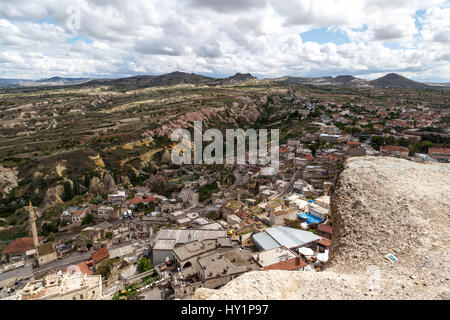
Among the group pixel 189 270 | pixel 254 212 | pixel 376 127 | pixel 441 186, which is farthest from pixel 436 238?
pixel 376 127

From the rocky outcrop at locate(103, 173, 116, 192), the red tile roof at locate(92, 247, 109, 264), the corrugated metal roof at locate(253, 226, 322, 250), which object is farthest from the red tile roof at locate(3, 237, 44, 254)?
the corrugated metal roof at locate(253, 226, 322, 250)

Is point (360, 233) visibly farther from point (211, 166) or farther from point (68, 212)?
point (211, 166)

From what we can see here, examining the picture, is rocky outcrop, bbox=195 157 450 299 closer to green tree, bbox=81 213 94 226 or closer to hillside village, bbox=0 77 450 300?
hillside village, bbox=0 77 450 300

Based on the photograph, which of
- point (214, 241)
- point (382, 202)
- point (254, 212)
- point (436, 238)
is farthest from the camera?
point (254, 212)

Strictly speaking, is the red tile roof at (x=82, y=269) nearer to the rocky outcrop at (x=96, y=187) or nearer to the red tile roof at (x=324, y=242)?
the red tile roof at (x=324, y=242)

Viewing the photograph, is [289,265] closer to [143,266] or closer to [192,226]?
[143,266]

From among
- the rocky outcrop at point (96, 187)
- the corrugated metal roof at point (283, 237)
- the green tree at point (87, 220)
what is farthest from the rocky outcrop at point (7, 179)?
the corrugated metal roof at point (283, 237)
